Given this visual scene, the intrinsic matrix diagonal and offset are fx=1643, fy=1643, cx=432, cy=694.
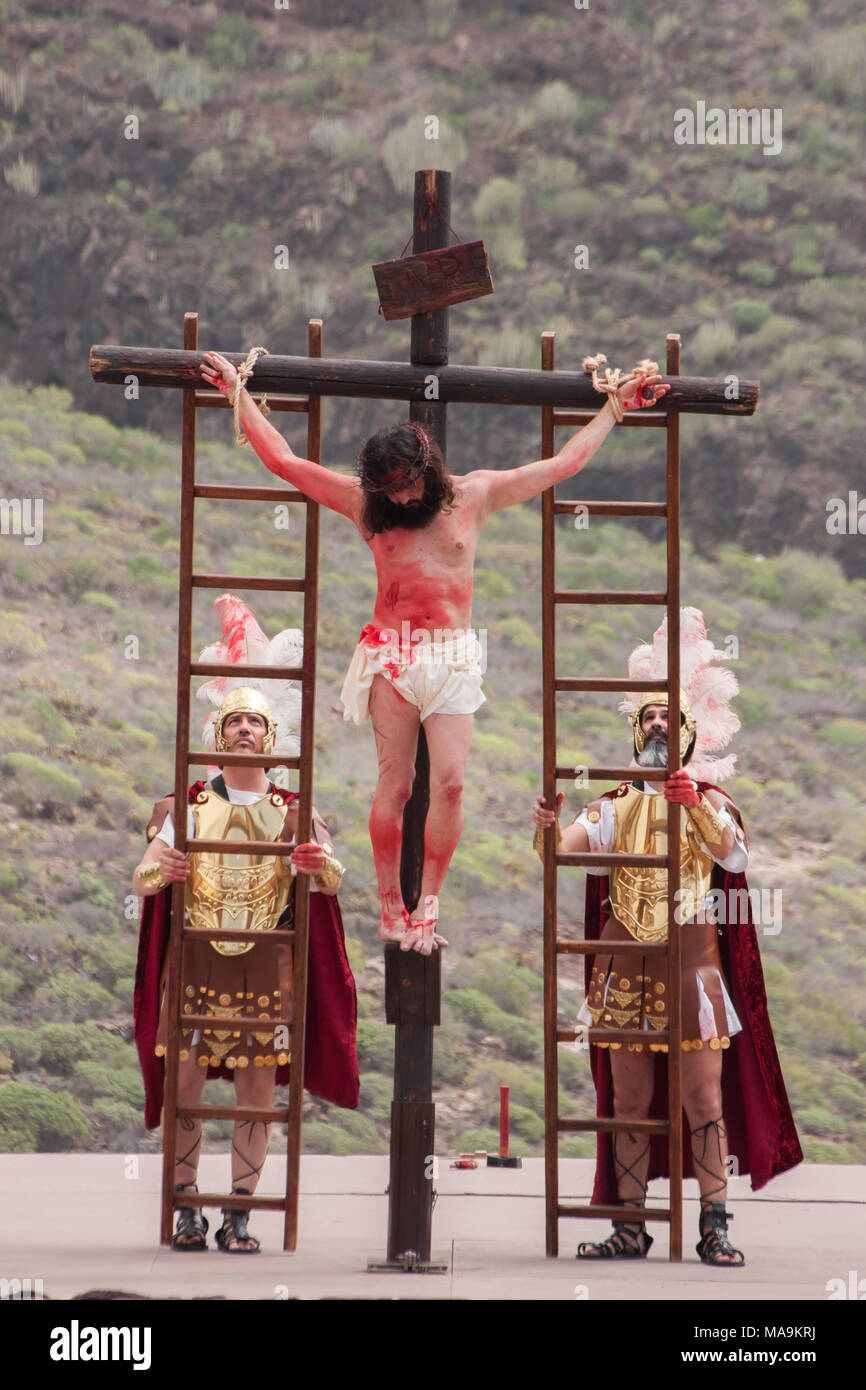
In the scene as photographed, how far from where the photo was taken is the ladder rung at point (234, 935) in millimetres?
4887

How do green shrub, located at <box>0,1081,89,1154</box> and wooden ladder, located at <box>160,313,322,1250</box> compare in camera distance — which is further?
green shrub, located at <box>0,1081,89,1154</box>

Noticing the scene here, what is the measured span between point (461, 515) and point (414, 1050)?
1.59 m

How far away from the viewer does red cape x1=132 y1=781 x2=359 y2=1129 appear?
5305 millimetres

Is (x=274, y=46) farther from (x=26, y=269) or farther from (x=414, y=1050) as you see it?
(x=414, y=1050)

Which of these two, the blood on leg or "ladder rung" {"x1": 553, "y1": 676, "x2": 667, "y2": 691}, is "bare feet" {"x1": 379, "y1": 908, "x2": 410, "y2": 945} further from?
"ladder rung" {"x1": 553, "y1": 676, "x2": 667, "y2": 691}

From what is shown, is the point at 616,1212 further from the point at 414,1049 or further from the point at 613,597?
the point at 613,597

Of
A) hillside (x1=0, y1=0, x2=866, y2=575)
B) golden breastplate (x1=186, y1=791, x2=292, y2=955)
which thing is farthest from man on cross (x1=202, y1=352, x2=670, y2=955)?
hillside (x1=0, y1=0, x2=866, y2=575)

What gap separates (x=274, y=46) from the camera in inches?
738

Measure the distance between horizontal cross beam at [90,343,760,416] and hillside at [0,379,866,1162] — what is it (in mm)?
4258

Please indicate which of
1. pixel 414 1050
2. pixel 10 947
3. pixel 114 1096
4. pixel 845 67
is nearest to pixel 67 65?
pixel 845 67

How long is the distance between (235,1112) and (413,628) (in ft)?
4.94

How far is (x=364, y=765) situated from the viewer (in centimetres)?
1222

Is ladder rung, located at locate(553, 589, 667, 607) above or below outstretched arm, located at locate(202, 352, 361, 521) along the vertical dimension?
below

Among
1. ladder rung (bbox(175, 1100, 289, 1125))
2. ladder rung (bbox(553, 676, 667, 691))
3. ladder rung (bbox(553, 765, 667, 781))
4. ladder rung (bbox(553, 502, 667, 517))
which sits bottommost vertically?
ladder rung (bbox(175, 1100, 289, 1125))
